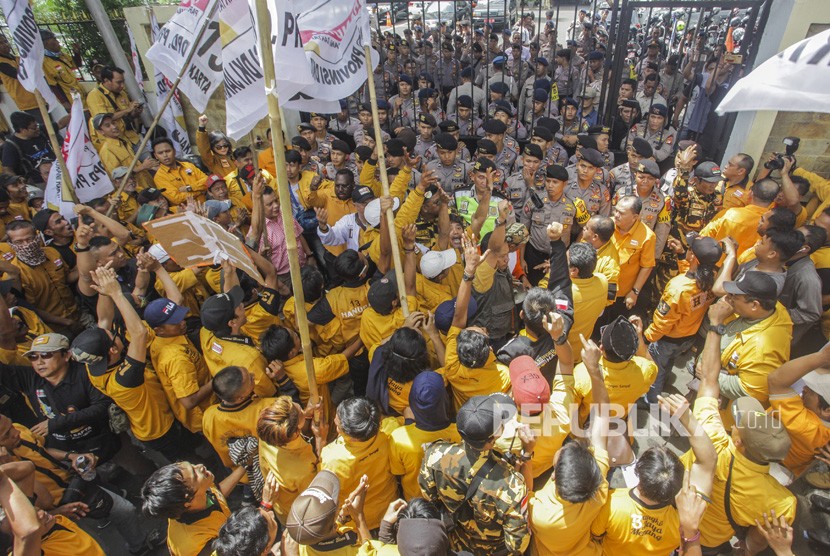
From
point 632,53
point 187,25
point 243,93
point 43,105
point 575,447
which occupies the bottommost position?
point 632,53

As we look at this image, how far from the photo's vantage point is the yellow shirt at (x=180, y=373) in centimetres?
336

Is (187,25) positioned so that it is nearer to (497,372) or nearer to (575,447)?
(497,372)

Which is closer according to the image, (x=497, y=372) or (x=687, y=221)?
(x=497, y=372)

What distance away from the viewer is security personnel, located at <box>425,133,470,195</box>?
5.70 m

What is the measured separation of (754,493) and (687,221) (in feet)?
11.0

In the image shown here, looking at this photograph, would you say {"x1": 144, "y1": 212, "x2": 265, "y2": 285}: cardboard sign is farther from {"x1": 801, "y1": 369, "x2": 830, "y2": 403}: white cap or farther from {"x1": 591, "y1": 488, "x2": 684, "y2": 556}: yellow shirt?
{"x1": 801, "y1": 369, "x2": 830, "y2": 403}: white cap

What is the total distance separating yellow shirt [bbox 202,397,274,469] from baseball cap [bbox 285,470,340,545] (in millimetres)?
1017

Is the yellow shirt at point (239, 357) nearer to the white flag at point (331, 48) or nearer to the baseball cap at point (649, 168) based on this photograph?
the white flag at point (331, 48)

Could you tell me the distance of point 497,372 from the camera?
3088mm

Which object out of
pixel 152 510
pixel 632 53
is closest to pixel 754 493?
pixel 152 510

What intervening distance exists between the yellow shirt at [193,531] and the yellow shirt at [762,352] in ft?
11.1

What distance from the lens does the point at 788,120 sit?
502 cm

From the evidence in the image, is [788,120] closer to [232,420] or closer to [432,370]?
[432,370]

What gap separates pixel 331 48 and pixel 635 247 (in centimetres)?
317
